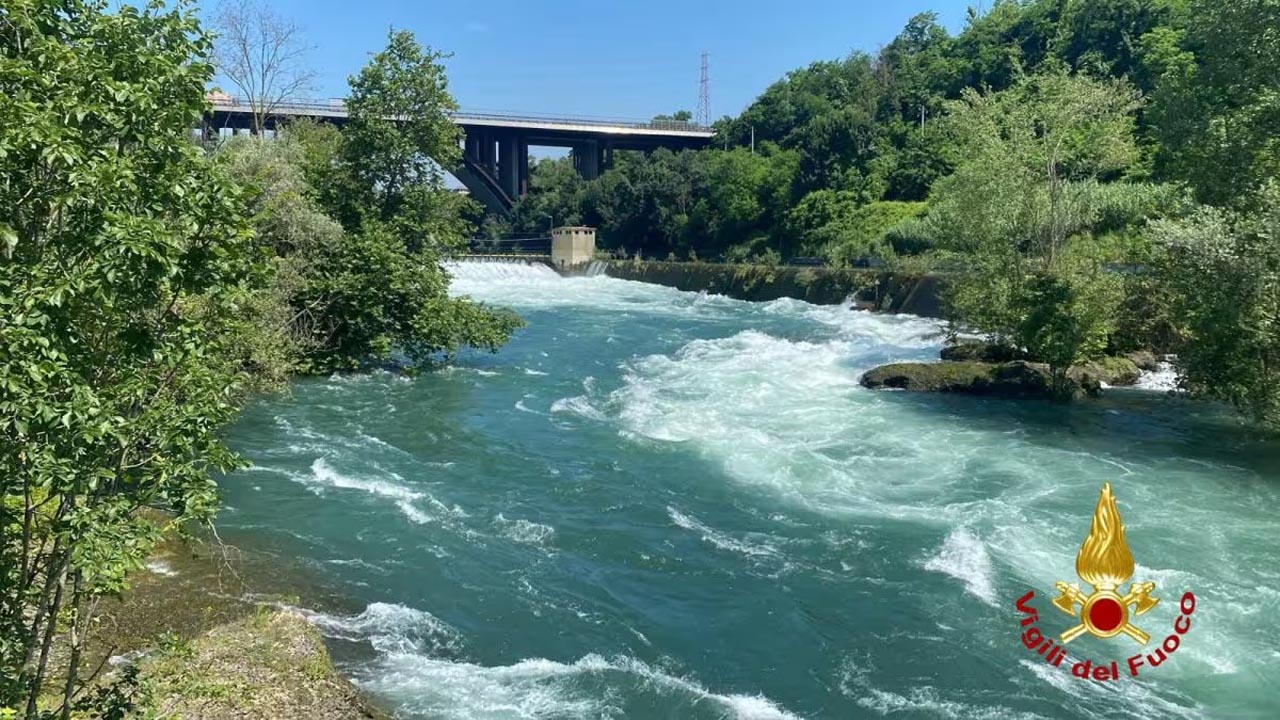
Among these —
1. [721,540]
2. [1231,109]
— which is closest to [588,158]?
[1231,109]

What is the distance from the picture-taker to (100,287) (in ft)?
13.6

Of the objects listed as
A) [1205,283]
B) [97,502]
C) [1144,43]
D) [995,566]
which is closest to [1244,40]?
[1205,283]

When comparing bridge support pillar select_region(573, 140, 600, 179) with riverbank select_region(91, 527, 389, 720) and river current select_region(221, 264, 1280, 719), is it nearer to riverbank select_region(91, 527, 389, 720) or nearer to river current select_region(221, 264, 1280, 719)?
river current select_region(221, 264, 1280, 719)

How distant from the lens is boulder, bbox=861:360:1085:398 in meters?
22.1

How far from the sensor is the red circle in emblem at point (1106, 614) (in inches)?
379

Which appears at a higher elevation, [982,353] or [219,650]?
[982,353]

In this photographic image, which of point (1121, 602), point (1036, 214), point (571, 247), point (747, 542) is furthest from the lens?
point (571, 247)

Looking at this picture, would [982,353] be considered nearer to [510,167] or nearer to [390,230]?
[390,230]

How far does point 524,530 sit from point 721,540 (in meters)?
2.80

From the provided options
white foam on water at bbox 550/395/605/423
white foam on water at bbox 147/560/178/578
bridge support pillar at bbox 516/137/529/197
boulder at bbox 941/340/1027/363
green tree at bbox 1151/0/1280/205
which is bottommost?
white foam on water at bbox 550/395/605/423

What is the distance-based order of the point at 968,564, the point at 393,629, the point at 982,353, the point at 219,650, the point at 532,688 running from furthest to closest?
the point at 982,353, the point at 968,564, the point at 393,629, the point at 532,688, the point at 219,650

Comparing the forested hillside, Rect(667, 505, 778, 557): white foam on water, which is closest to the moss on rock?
Rect(667, 505, 778, 557): white foam on water

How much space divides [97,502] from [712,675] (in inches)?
233

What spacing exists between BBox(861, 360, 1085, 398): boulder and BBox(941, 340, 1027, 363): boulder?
1.22 metres
